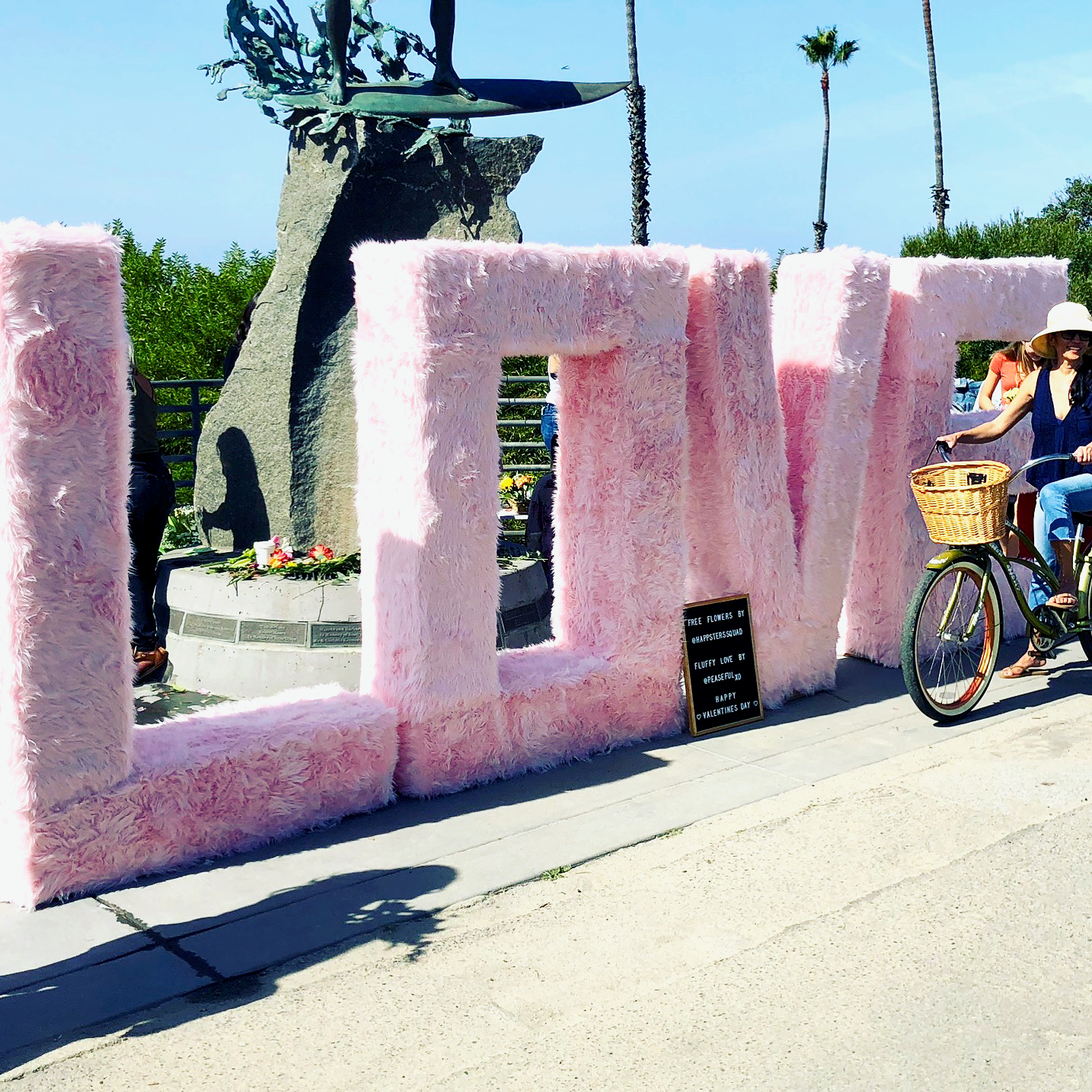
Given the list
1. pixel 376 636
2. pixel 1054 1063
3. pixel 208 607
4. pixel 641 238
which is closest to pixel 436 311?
pixel 376 636

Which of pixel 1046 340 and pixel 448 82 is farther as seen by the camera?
pixel 448 82

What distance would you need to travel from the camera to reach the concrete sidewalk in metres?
3.57

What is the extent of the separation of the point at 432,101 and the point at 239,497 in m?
2.57

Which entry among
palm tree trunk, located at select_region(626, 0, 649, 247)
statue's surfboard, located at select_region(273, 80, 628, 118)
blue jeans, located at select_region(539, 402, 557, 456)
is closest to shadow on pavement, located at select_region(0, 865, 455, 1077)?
blue jeans, located at select_region(539, 402, 557, 456)

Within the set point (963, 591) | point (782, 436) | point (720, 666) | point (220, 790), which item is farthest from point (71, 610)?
point (963, 591)

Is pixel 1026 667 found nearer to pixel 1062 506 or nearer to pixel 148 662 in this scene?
pixel 1062 506

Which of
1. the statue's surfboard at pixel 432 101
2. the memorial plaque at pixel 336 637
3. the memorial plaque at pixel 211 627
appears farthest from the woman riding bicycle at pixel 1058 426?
the memorial plaque at pixel 211 627

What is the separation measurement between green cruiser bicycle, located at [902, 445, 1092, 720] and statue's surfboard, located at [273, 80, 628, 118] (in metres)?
3.49

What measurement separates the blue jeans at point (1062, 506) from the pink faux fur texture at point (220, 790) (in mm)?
3393

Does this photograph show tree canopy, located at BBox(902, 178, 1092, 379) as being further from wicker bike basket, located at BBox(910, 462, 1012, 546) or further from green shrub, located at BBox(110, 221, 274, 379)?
wicker bike basket, located at BBox(910, 462, 1012, 546)

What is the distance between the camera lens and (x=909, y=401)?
680 centimetres

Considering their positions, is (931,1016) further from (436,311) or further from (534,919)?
(436,311)

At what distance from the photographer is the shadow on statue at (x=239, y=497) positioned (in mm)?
7344

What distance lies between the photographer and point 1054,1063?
9.95 ft
